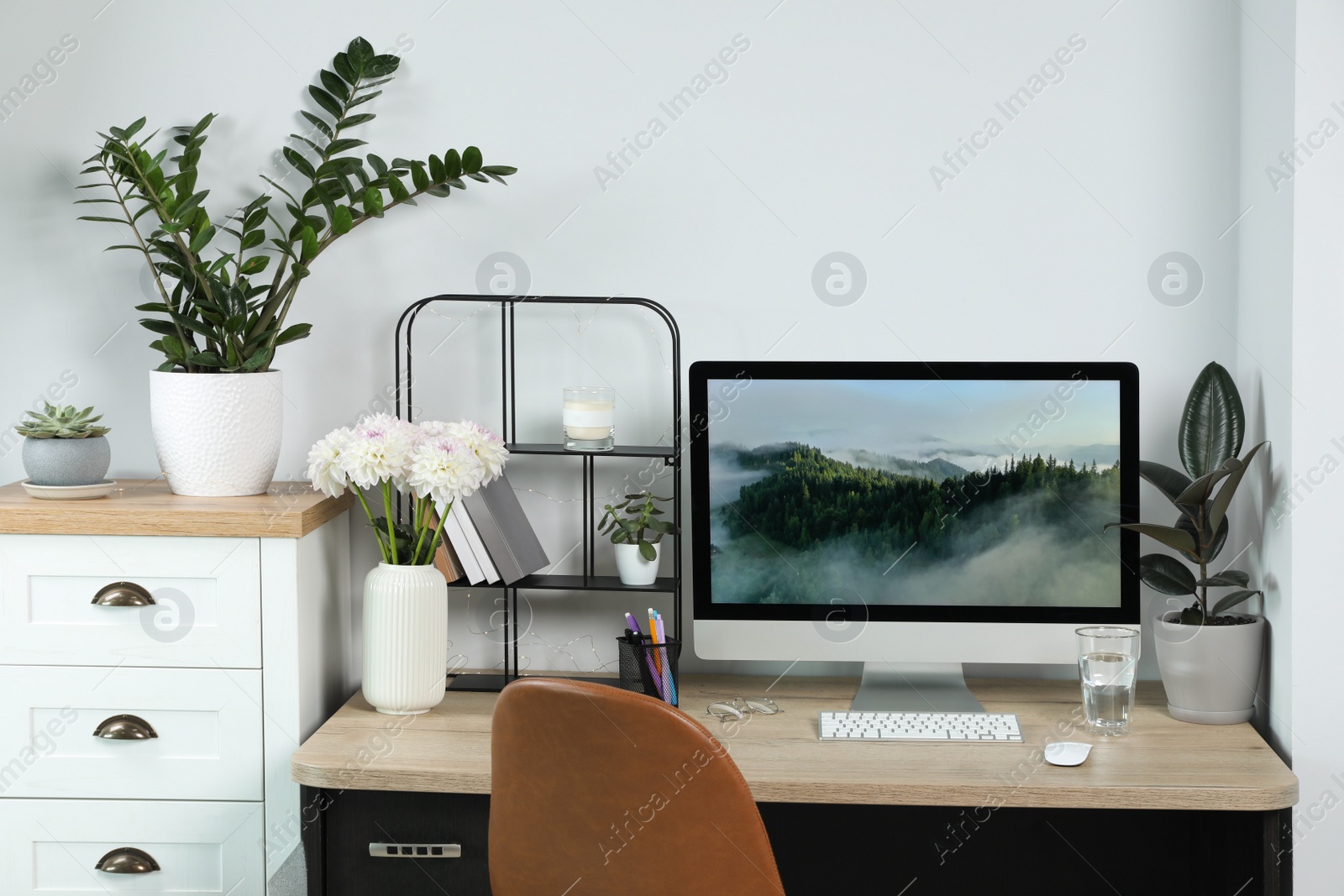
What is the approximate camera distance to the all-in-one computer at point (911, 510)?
5.71ft

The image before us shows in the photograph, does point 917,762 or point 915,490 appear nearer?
point 917,762

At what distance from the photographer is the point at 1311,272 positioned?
1633 mm

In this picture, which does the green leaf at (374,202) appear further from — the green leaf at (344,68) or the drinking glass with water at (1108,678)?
the drinking glass with water at (1108,678)

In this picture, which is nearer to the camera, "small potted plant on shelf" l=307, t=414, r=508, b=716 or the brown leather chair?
the brown leather chair

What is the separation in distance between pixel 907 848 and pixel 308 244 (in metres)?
1.44

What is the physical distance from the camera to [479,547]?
1832 millimetres

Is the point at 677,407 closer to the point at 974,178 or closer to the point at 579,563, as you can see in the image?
the point at 579,563

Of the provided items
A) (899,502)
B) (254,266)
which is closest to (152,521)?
(254,266)

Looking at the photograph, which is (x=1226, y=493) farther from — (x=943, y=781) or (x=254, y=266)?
(x=254, y=266)

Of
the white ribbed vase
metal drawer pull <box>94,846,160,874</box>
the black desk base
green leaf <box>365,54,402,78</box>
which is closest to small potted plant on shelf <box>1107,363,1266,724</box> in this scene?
the black desk base

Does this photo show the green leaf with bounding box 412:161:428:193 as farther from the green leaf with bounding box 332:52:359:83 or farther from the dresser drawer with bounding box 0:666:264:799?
the dresser drawer with bounding box 0:666:264:799

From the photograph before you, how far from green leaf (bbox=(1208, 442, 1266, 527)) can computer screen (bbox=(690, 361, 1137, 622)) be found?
0.12 meters

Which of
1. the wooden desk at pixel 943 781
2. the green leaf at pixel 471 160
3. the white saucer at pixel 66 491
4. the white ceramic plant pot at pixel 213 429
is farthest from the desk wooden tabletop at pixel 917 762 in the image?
the green leaf at pixel 471 160

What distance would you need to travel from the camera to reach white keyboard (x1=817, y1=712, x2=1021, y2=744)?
161 cm
